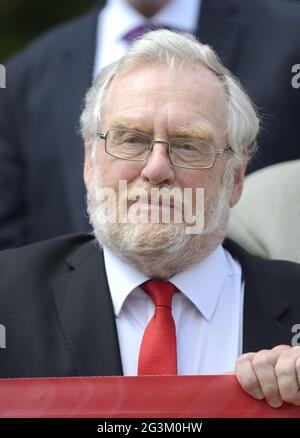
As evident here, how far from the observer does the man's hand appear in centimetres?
235

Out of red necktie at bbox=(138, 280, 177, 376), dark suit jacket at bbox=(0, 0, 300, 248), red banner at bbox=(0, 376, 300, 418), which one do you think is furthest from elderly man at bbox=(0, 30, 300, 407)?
dark suit jacket at bbox=(0, 0, 300, 248)

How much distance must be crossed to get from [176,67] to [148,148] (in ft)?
0.82

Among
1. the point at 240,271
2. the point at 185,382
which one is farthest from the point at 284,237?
the point at 185,382

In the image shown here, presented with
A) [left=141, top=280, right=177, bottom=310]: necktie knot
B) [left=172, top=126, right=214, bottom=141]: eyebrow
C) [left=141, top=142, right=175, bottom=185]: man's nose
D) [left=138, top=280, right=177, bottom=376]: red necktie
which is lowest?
[left=138, top=280, right=177, bottom=376]: red necktie

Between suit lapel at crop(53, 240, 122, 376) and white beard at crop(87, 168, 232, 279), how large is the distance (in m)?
0.09

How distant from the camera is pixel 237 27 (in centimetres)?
393

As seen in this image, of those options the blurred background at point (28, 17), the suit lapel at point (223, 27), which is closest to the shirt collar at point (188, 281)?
the suit lapel at point (223, 27)

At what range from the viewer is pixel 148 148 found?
9.05 feet

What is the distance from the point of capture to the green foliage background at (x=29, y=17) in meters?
6.59

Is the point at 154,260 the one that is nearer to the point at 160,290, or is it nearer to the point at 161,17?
the point at 160,290

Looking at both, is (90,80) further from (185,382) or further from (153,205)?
(185,382)

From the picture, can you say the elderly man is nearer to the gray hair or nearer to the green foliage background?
the gray hair

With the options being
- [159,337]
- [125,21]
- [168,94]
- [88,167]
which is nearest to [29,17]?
[125,21]

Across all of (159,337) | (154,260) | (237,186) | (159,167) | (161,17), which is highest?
(161,17)
